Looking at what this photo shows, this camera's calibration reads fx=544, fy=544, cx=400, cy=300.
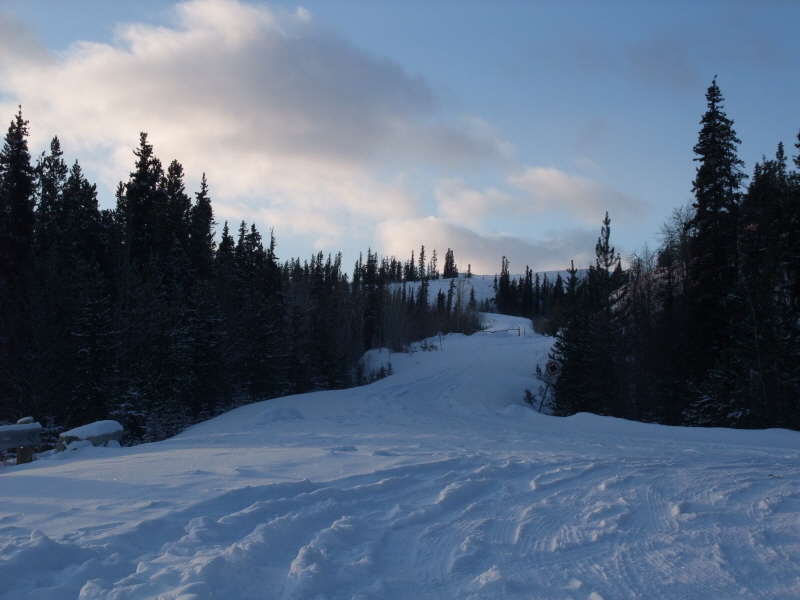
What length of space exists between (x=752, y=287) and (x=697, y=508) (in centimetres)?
1896

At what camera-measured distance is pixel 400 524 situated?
18.4 ft

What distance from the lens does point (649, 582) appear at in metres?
4.22

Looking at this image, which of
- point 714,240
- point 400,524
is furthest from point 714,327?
point 400,524

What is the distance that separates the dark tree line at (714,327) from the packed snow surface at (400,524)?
11.4 m

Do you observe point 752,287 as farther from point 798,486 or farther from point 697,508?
point 697,508

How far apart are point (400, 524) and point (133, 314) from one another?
2715 centimetres

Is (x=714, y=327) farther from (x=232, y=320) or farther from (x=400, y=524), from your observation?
(x=232, y=320)

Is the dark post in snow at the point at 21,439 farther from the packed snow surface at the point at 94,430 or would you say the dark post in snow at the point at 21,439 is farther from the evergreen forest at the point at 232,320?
the evergreen forest at the point at 232,320

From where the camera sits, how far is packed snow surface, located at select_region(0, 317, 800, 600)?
3979 millimetres

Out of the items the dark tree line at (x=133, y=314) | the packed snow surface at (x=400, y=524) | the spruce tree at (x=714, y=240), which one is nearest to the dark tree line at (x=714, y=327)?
the spruce tree at (x=714, y=240)

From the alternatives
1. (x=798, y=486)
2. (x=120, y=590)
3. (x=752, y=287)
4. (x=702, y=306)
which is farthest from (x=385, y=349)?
(x=120, y=590)

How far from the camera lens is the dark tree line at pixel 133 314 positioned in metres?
25.0

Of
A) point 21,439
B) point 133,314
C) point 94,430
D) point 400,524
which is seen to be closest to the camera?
point 400,524

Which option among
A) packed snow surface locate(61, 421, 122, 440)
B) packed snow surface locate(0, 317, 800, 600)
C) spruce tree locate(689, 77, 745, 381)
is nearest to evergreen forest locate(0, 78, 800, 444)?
spruce tree locate(689, 77, 745, 381)
